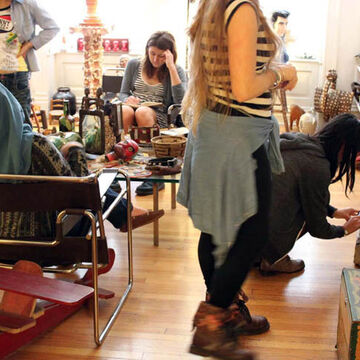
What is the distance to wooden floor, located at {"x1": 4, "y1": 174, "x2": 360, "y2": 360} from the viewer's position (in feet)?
7.12

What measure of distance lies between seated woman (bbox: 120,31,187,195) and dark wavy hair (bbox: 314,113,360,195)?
5.45ft

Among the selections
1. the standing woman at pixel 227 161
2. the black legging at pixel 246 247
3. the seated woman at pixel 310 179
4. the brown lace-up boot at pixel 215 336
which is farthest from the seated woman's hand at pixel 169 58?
the brown lace-up boot at pixel 215 336

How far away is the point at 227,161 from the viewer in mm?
1729

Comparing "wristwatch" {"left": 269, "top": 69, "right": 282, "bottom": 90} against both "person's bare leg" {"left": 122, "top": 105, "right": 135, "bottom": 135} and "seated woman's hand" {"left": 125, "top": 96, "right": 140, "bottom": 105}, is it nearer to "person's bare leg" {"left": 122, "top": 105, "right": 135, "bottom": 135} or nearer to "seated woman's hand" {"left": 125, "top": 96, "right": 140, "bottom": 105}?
"person's bare leg" {"left": 122, "top": 105, "right": 135, "bottom": 135}

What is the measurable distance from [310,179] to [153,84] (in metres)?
2.05

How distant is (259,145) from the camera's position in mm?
1761

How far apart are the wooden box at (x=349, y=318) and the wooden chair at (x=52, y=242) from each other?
2.84 feet

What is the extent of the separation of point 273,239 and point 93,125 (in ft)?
3.63

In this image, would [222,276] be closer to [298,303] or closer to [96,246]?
[96,246]

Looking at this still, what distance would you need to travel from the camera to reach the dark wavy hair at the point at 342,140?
8.13 ft

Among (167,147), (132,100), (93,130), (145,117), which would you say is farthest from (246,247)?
(132,100)

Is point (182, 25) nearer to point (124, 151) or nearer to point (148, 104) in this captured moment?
point (148, 104)

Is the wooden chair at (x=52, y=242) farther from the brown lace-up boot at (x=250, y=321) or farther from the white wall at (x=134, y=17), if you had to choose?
the white wall at (x=134, y=17)

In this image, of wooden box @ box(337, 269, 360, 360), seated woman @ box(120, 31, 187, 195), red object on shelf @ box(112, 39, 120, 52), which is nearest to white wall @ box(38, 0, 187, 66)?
red object on shelf @ box(112, 39, 120, 52)
